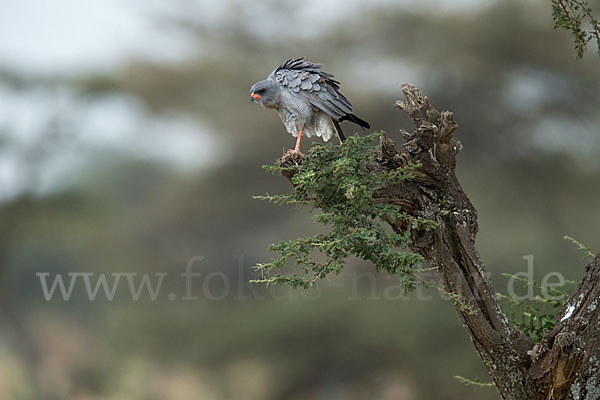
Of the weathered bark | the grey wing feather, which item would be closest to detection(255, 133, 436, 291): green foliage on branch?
the weathered bark

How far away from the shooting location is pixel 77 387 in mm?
6000

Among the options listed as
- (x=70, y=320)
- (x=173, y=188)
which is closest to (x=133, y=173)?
(x=173, y=188)

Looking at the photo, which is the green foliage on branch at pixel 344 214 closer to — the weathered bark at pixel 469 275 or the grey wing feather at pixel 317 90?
the weathered bark at pixel 469 275

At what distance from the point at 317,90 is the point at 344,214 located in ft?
1.90

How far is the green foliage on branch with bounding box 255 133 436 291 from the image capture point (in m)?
2.23

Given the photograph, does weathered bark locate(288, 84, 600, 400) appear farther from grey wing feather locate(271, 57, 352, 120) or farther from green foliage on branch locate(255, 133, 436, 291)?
grey wing feather locate(271, 57, 352, 120)

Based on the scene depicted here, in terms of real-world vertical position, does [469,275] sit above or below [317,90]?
below

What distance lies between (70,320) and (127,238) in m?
0.93

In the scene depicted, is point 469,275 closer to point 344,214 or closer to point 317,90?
point 344,214

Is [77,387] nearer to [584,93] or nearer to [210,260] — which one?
[210,260]

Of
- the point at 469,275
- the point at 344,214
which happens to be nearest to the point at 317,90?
the point at 344,214

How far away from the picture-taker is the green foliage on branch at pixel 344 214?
223 cm

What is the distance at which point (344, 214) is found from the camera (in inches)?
91.9

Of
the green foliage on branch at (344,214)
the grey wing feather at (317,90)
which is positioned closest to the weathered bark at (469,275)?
the green foliage on branch at (344,214)
